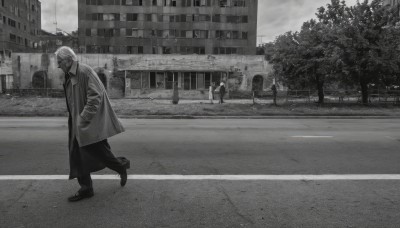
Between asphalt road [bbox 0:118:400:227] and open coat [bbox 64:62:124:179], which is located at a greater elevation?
open coat [bbox 64:62:124:179]

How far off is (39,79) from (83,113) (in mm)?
44365

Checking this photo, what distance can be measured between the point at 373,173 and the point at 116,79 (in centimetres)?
4013

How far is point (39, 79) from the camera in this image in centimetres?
4528

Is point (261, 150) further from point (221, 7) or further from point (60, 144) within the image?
point (221, 7)

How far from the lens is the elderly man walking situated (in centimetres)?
443

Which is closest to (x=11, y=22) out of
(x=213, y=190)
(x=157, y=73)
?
(x=157, y=73)

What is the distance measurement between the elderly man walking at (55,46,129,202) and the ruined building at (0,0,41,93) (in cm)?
6258

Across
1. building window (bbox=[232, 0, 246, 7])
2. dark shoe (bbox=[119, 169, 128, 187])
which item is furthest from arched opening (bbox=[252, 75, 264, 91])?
dark shoe (bbox=[119, 169, 128, 187])

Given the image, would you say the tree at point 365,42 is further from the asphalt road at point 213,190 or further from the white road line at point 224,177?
the white road line at point 224,177

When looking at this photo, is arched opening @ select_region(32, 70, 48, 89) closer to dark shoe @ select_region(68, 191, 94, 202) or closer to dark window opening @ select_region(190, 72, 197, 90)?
dark window opening @ select_region(190, 72, 197, 90)

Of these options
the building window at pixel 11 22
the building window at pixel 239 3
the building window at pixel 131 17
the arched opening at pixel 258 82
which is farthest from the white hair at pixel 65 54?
the building window at pixel 11 22

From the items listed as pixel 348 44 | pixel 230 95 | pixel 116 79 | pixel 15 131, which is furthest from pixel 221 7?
pixel 15 131

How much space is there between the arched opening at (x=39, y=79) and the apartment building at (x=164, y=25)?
82.9 feet

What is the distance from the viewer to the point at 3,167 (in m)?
6.20
